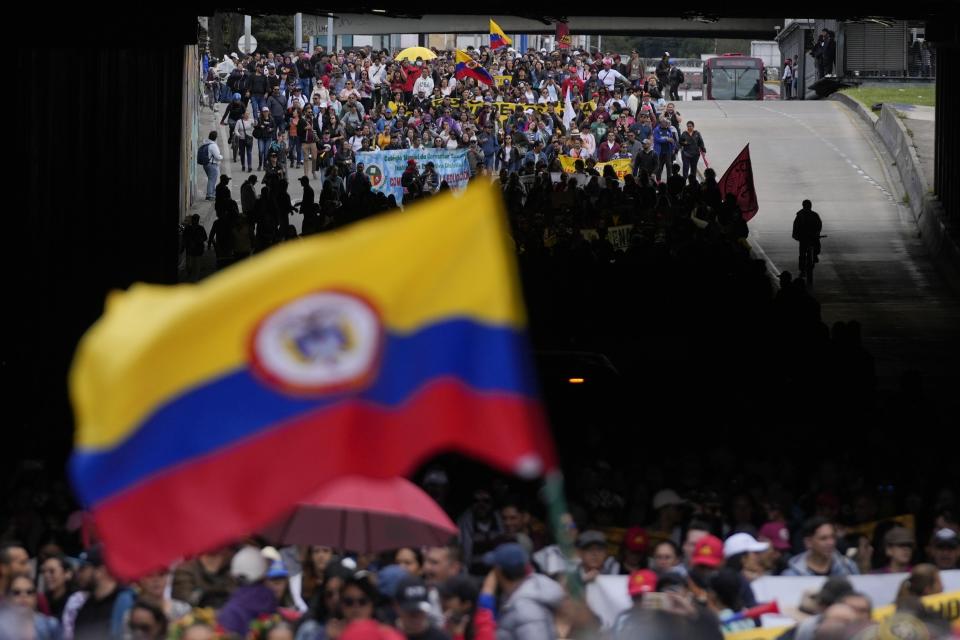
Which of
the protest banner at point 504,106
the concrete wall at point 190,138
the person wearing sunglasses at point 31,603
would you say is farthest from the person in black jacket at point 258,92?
the person wearing sunglasses at point 31,603

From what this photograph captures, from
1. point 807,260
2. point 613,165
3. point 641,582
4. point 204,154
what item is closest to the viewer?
point 641,582

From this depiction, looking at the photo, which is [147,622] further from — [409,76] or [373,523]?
[409,76]

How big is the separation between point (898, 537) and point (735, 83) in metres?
68.1

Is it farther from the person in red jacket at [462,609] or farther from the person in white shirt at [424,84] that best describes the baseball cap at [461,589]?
the person in white shirt at [424,84]

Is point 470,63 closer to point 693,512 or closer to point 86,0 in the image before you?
point 86,0

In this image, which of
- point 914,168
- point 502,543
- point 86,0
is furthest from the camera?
point 914,168

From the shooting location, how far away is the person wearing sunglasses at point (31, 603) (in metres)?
9.27

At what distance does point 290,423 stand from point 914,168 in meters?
37.0

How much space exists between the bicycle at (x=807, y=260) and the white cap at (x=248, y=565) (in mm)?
23728

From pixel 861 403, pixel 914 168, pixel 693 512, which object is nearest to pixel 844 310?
pixel 914 168

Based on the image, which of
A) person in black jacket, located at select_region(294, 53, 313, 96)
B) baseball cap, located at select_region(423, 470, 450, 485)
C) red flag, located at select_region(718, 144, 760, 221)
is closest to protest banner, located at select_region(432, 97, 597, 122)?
person in black jacket, located at select_region(294, 53, 313, 96)

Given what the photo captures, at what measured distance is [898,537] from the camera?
11.3m

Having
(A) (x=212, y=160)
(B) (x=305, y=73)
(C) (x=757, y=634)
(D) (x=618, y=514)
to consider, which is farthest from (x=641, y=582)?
(B) (x=305, y=73)

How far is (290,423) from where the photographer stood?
681 cm
